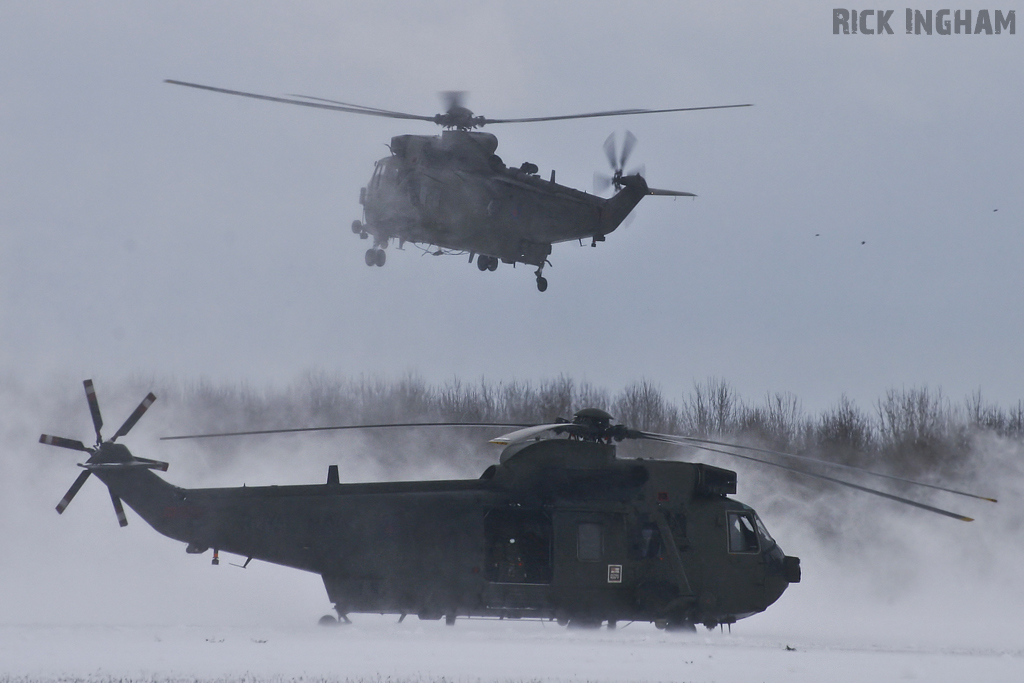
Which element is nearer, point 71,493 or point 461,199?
point 71,493

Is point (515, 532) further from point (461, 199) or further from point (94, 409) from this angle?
point (461, 199)

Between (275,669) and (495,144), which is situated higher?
(495,144)

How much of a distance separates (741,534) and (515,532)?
3.45 meters

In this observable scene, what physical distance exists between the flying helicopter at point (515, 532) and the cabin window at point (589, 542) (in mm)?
15

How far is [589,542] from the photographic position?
14867 mm

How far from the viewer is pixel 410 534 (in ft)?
47.3

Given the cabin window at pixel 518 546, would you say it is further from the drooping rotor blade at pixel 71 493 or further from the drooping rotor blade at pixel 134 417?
the drooping rotor blade at pixel 71 493

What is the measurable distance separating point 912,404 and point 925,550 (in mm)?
12252

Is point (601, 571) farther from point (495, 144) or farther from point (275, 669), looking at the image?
point (495, 144)

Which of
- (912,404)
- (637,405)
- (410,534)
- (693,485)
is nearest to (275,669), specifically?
(410,534)

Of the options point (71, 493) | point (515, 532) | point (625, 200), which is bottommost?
point (515, 532)

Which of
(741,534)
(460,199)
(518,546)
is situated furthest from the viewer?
(460,199)

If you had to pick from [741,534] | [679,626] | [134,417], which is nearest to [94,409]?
[134,417]

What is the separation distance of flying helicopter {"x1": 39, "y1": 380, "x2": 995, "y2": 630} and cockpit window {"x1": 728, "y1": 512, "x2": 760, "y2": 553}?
0.02 meters
